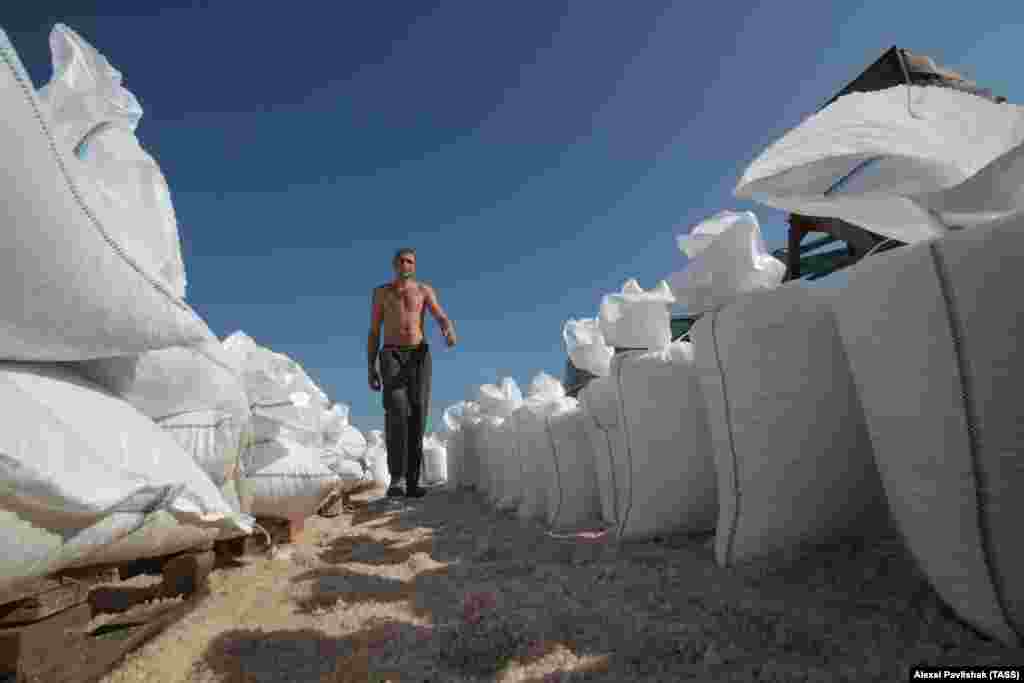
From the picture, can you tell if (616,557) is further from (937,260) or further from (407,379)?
(407,379)

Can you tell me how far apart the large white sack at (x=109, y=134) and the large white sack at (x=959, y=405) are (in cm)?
107

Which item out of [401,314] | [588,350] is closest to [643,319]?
[588,350]

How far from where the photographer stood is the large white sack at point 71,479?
45 cm

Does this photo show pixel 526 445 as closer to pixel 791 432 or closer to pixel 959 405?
pixel 791 432

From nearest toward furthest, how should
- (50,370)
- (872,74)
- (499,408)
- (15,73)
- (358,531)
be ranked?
(15,73) < (50,370) < (358,531) < (872,74) < (499,408)

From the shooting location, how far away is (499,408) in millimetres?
3059

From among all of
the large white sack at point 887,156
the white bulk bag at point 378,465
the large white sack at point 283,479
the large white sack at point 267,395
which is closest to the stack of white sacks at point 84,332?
the large white sack at point 283,479

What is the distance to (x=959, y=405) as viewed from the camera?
578 mm

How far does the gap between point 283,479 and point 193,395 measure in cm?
64

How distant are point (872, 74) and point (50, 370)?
10.8ft

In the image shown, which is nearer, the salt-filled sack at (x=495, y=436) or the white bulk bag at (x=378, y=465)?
the salt-filled sack at (x=495, y=436)

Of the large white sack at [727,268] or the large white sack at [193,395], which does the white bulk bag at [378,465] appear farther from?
the large white sack at [727,268]

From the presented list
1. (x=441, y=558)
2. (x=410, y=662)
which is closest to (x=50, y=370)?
(x=410, y=662)

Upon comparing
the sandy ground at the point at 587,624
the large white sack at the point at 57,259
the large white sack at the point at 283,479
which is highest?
the large white sack at the point at 57,259
